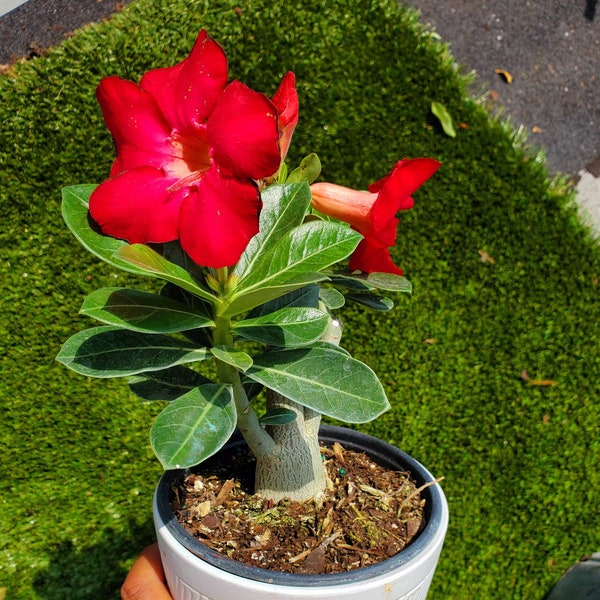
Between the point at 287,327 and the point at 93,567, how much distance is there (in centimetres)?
121

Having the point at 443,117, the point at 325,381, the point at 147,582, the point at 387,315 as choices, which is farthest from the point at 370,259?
the point at 443,117

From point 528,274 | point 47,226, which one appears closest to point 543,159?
point 528,274

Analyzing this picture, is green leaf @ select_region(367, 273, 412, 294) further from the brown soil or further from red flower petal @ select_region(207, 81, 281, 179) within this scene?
the brown soil

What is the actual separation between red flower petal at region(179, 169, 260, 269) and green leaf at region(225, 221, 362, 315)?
0.27 feet

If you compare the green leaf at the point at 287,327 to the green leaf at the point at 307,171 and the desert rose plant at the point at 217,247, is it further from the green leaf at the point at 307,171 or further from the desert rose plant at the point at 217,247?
the green leaf at the point at 307,171

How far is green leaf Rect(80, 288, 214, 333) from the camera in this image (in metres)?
0.82

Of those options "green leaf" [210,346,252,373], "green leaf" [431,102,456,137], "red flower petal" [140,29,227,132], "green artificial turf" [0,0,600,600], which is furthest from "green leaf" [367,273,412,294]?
"green leaf" [431,102,456,137]

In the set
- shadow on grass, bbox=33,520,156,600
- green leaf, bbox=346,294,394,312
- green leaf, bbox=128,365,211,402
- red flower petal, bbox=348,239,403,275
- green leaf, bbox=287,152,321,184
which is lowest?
shadow on grass, bbox=33,520,156,600

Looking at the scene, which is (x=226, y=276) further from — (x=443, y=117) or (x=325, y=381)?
(x=443, y=117)

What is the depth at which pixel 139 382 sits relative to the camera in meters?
1.01

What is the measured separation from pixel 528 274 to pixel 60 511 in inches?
58.9

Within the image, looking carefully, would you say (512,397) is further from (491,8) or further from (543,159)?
(491,8)

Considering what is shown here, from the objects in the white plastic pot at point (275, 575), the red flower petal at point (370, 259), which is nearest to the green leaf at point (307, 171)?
the red flower petal at point (370, 259)

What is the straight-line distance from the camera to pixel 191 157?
807mm
